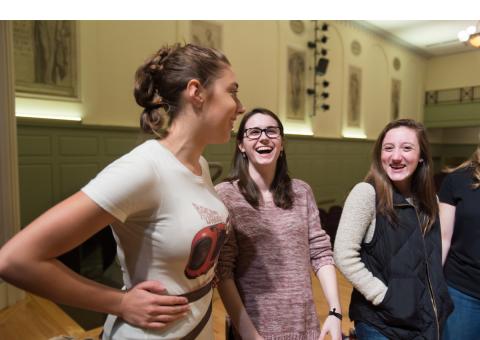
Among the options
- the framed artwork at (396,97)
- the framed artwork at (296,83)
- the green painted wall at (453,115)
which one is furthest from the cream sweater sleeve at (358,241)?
the green painted wall at (453,115)

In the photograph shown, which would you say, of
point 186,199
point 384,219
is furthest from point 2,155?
point 384,219

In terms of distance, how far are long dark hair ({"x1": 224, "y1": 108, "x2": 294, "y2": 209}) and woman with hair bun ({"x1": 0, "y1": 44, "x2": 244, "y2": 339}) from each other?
1.27 ft

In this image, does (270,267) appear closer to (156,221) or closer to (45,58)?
(156,221)

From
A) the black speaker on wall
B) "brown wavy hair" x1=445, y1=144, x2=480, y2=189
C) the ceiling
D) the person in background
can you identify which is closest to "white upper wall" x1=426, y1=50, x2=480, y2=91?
the ceiling

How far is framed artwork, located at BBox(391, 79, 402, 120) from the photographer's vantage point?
10477 mm

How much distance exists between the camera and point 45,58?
4285mm

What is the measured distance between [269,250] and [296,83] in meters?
6.69

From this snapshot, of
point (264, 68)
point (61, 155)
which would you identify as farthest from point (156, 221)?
point (264, 68)

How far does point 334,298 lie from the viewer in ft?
5.05

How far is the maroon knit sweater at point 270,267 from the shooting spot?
145 centimetres

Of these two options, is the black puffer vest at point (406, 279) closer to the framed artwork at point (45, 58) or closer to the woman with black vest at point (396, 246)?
the woman with black vest at point (396, 246)

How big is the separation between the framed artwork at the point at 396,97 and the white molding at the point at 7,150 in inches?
391
